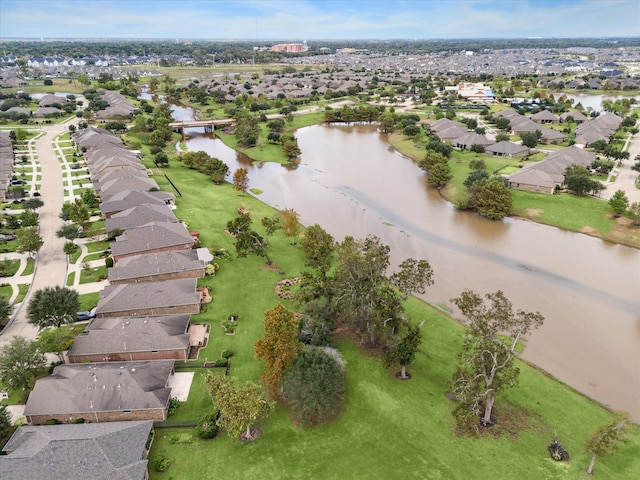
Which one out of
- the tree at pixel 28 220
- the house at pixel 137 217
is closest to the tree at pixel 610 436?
the house at pixel 137 217

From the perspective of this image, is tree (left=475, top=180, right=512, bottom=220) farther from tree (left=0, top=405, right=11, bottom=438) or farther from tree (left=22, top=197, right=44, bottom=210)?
tree (left=22, top=197, right=44, bottom=210)

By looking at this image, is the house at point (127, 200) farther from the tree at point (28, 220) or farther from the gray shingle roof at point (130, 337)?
the gray shingle roof at point (130, 337)

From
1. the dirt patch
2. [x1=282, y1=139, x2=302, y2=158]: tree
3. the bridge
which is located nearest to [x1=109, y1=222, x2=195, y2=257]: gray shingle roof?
[x1=282, y1=139, x2=302, y2=158]: tree

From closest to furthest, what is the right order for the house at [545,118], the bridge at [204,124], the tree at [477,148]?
the tree at [477,148], the bridge at [204,124], the house at [545,118]

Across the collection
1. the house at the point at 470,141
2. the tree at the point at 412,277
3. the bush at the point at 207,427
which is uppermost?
the house at the point at 470,141

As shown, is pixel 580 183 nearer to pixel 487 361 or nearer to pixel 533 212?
pixel 533 212

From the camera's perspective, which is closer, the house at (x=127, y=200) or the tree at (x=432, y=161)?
the house at (x=127, y=200)
